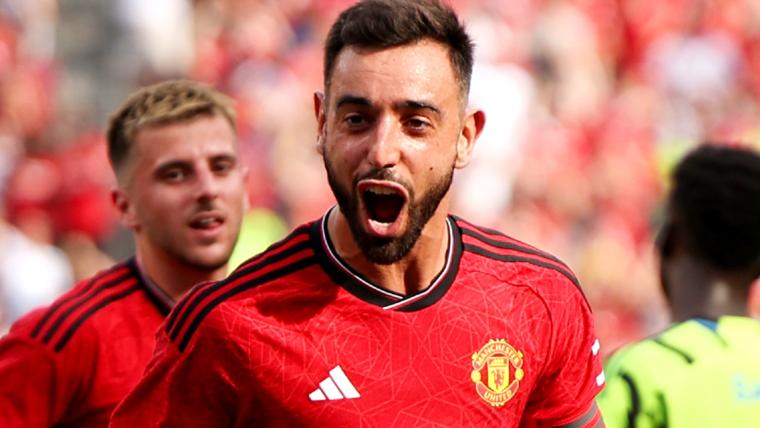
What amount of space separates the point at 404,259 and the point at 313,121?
23.2 ft

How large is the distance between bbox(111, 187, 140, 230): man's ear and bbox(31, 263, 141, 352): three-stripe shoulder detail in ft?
0.59

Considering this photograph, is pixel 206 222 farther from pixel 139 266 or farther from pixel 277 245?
pixel 277 245

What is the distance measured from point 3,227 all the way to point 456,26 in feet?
20.9

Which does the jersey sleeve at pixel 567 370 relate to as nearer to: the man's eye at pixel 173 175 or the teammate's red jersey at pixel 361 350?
the teammate's red jersey at pixel 361 350

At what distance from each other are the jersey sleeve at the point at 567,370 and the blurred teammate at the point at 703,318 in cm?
53

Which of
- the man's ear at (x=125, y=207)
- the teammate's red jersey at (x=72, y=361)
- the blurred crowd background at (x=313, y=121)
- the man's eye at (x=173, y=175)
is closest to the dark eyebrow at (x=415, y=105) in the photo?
the teammate's red jersey at (x=72, y=361)

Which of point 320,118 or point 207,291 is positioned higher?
point 320,118

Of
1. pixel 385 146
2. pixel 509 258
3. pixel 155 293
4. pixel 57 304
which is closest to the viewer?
pixel 385 146

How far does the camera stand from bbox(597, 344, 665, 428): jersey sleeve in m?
4.15

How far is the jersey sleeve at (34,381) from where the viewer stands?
13.9 ft

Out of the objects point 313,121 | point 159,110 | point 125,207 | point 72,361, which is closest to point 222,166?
point 159,110

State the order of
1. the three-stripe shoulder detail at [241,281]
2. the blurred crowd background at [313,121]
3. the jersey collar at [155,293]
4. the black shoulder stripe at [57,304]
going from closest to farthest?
the three-stripe shoulder detail at [241,281] → the black shoulder stripe at [57,304] → the jersey collar at [155,293] → the blurred crowd background at [313,121]

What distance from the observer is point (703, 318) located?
448cm

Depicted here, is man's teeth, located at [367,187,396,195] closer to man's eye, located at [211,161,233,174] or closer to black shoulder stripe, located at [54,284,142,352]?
black shoulder stripe, located at [54,284,142,352]
